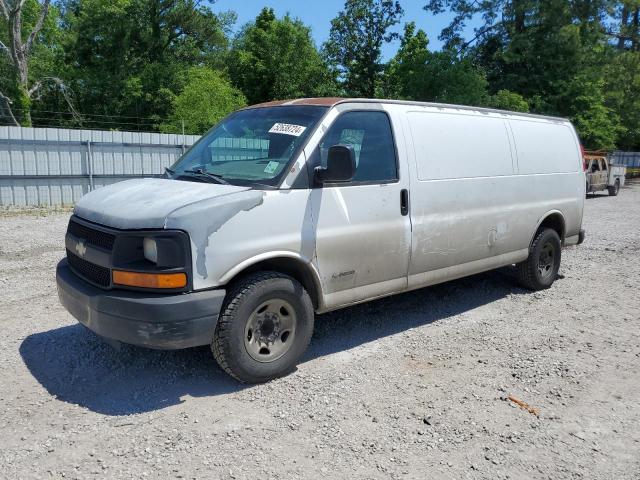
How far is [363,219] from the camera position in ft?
14.4

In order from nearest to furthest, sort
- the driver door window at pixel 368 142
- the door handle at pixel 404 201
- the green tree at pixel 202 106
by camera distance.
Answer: the driver door window at pixel 368 142, the door handle at pixel 404 201, the green tree at pixel 202 106

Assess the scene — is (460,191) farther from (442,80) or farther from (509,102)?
(509,102)

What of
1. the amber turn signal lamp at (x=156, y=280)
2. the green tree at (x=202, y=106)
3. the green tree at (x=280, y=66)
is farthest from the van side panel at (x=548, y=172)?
the green tree at (x=280, y=66)

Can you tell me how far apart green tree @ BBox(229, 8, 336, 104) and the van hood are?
35.7m

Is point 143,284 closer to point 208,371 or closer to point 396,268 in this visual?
point 208,371

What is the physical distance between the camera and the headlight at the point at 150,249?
3.52 metres

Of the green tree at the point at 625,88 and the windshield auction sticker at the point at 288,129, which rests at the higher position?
the green tree at the point at 625,88

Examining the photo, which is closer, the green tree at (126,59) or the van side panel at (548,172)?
the van side panel at (548,172)

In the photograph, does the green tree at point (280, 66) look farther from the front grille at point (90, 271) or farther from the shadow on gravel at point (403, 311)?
the front grille at point (90, 271)

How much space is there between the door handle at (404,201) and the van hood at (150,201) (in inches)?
55.9

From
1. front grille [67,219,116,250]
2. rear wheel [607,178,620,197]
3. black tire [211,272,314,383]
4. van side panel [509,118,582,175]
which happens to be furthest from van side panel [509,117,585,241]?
rear wheel [607,178,620,197]

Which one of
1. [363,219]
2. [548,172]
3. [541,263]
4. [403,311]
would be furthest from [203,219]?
[541,263]

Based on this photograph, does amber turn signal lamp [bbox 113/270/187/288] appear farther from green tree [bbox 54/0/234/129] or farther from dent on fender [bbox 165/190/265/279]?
green tree [bbox 54/0/234/129]

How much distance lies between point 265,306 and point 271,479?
4.31 feet
